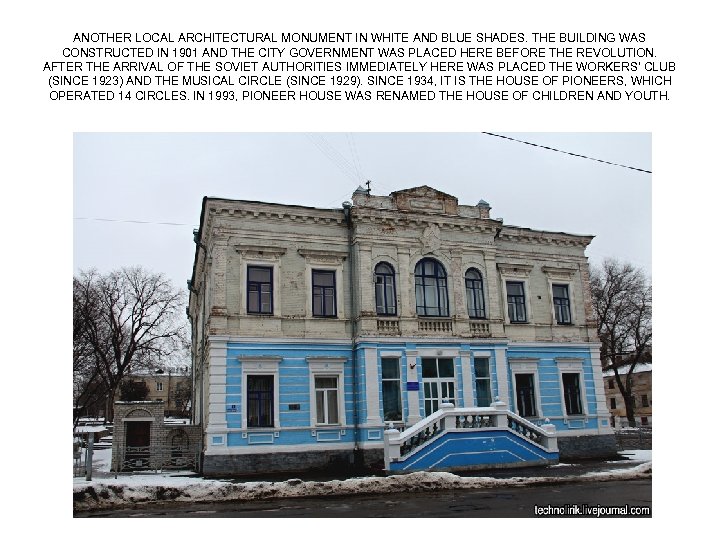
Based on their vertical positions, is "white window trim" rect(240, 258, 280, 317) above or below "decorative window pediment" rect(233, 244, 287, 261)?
below

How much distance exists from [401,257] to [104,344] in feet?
76.7

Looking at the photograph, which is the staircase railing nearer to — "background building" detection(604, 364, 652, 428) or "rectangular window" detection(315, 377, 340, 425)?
"rectangular window" detection(315, 377, 340, 425)

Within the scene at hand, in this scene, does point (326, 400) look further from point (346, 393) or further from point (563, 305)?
point (563, 305)

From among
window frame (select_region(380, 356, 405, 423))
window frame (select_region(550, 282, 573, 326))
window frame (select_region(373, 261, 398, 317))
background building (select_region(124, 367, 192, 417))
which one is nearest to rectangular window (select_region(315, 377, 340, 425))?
window frame (select_region(380, 356, 405, 423))

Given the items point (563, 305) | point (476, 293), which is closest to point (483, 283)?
point (476, 293)

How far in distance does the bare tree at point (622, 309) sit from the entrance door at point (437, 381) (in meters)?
16.9

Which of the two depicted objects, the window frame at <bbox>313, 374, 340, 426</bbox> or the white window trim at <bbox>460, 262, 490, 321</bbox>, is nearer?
the window frame at <bbox>313, 374, 340, 426</bbox>

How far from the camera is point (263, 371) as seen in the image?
19375 millimetres

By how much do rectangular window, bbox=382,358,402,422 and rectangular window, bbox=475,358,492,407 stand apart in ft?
9.88

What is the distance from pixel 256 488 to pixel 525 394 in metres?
12.2

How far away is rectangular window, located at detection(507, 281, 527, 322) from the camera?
23547 millimetres

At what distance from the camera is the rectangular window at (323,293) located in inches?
816

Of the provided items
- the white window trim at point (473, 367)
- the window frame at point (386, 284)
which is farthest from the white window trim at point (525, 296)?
the window frame at point (386, 284)

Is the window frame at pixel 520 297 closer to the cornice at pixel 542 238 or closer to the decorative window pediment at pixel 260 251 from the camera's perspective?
the cornice at pixel 542 238
